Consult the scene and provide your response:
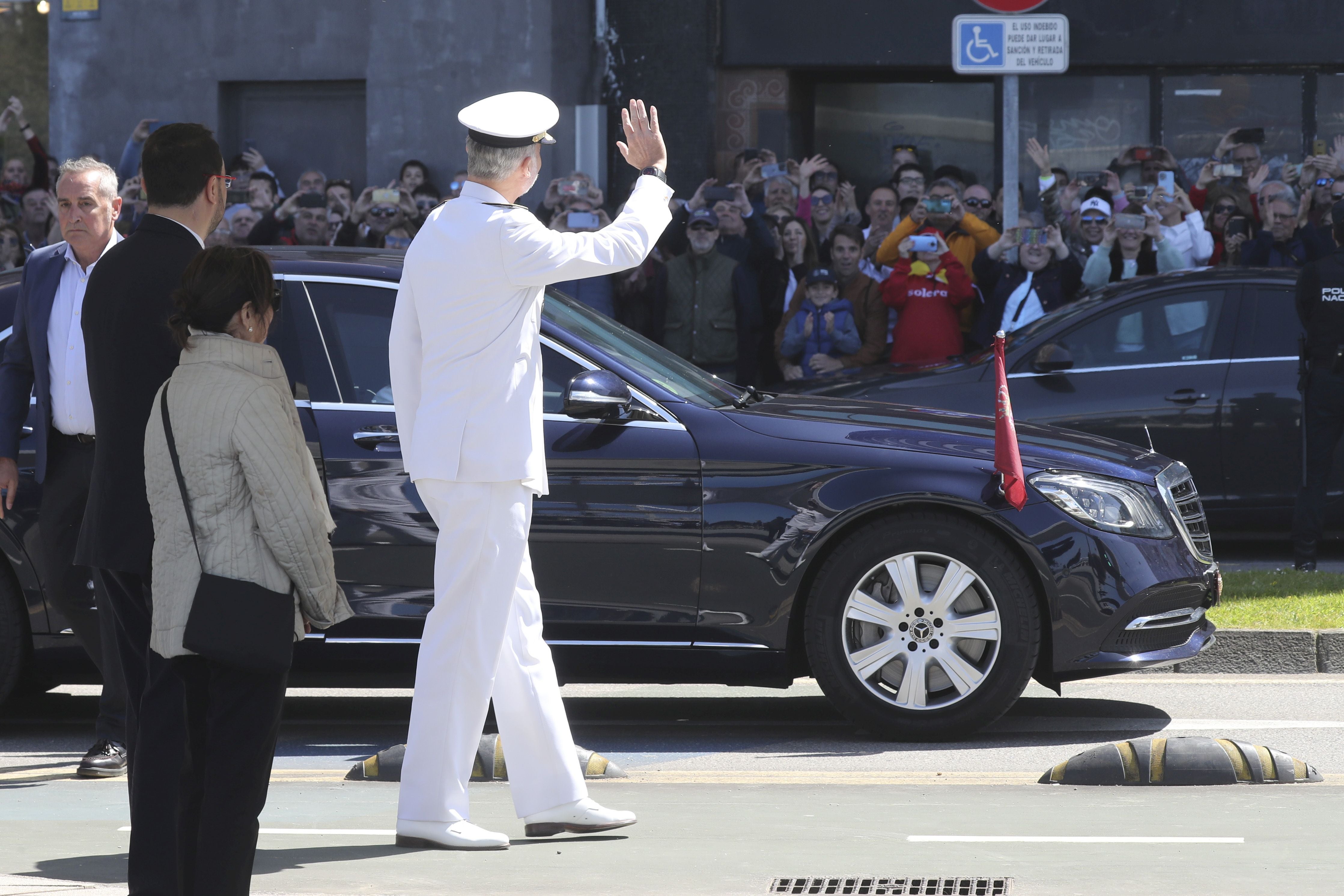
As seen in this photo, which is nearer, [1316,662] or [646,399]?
[646,399]

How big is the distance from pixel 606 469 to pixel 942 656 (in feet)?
4.45

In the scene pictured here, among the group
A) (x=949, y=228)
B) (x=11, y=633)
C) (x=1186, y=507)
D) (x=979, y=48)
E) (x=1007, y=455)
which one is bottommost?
(x=11, y=633)

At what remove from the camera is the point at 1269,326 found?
1114 centimetres

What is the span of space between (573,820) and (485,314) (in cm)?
141

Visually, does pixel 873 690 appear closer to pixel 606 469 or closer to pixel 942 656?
pixel 942 656

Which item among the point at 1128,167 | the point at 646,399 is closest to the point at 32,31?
the point at 1128,167

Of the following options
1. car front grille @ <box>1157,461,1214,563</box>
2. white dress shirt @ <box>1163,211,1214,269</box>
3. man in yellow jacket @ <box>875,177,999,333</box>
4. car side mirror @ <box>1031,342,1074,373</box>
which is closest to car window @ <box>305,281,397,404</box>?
car front grille @ <box>1157,461,1214,563</box>

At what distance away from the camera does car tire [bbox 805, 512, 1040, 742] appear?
270 inches

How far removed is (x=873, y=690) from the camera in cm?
690

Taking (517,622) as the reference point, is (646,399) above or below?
above

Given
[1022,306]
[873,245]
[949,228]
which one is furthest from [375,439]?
[873,245]

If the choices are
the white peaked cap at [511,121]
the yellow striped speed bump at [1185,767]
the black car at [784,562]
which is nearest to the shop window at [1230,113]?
the black car at [784,562]

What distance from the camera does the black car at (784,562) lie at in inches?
269

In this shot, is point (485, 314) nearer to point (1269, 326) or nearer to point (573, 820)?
point (573, 820)
